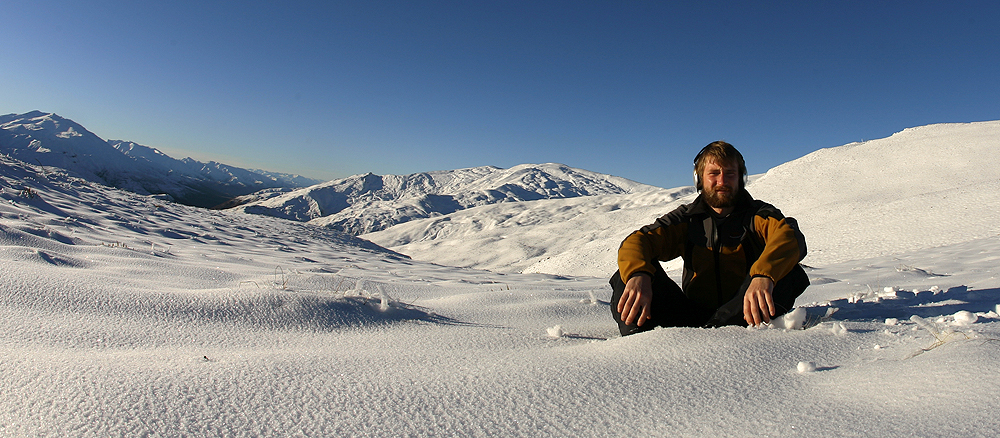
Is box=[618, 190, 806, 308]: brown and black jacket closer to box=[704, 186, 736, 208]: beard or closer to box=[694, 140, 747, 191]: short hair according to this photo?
box=[704, 186, 736, 208]: beard

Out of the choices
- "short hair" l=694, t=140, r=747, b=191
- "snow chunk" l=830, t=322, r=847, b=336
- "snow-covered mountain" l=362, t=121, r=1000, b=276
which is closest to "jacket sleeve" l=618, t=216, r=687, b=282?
"short hair" l=694, t=140, r=747, b=191

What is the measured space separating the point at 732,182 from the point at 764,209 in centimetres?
18

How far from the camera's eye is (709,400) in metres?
1.14

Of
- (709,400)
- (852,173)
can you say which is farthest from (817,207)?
→ (709,400)

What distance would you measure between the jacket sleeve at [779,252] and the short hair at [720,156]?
1.13 ft

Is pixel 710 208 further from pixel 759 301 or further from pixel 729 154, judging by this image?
pixel 759 301

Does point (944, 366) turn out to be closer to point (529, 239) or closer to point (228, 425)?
point (228, 425)

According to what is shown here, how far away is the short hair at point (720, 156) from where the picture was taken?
2121mm

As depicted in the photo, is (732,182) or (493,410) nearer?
(493,410)

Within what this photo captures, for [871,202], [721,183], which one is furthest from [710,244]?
[871,202]

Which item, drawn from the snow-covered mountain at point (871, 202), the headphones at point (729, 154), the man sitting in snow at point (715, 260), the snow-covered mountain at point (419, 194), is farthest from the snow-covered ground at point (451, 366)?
the snow-covered mountain at point (419, 194)

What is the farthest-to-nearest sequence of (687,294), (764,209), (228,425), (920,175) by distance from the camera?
(920,175) < (687,294) < (764,209) < (228,425)

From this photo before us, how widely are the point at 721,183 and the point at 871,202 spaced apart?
14.9 metres

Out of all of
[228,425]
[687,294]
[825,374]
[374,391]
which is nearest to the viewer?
[228,425]
